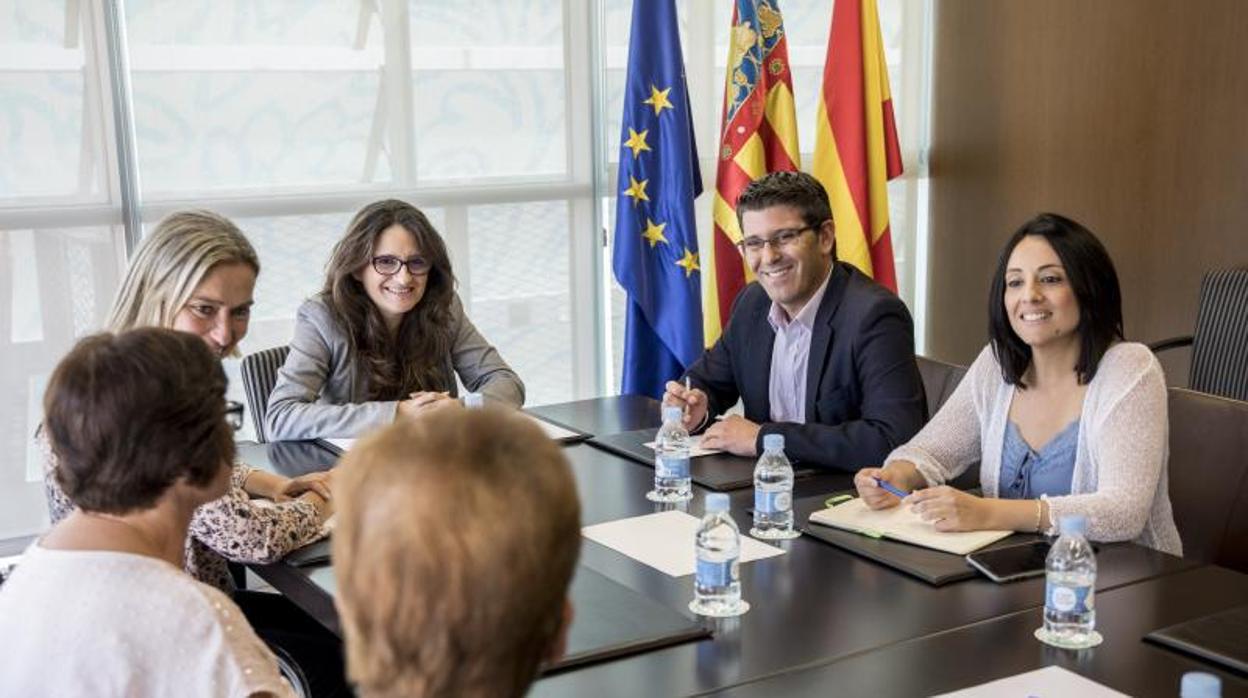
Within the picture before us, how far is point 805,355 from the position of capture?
3.21m

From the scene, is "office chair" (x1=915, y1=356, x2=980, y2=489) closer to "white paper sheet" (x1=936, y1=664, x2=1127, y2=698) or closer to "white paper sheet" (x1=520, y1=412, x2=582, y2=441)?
"white paper sheet" (x1=520, y1=412, x2=582, y2=441)

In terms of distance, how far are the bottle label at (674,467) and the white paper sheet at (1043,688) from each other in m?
1.04

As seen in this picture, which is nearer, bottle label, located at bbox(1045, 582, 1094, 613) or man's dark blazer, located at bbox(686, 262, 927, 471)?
bottle label, located at bbox(1045, 582, 1094, 613)

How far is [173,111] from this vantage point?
169 inches

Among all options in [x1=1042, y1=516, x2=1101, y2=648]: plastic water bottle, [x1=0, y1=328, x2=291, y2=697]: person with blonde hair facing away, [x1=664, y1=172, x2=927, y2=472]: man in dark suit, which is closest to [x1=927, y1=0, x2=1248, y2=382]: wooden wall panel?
[x1=664, y1=172, x2=927, y2=472]: man in dark suit

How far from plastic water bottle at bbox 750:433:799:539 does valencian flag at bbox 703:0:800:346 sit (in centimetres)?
244

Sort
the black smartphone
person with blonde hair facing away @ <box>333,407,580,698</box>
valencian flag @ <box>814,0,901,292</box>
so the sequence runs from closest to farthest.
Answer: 1. person with blonde hair facing away @ <box>333,407,580,698</box>
2. the black smartphone
3. valencian flag @ <box>814,0,901,292</box>

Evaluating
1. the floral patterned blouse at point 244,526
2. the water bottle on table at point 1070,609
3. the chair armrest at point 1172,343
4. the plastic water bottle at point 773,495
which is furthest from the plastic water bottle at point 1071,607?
the chair armrest at point 1172,343

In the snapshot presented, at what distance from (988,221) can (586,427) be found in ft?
9.38

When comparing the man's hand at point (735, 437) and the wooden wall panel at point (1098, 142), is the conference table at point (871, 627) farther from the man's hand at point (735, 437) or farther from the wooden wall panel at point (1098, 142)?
the wooden wall panel at point (1098, 142)

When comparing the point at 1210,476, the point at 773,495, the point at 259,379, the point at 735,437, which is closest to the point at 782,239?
the point at 735,437

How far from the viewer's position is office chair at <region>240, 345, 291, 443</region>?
11.6ft

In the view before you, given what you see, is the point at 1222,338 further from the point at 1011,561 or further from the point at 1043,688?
the point at 1043,688

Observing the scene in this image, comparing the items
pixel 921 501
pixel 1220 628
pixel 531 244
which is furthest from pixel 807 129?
pixel 1220 628
